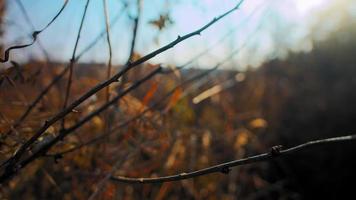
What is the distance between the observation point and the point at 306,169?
277 centimetres

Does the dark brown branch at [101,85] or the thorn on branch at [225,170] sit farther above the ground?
the dark brown branch at [101,85]

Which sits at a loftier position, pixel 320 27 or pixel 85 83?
pixel 320 27

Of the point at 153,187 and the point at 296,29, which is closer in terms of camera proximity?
the point at 153,187

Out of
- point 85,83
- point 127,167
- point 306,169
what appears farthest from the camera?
point 306,169

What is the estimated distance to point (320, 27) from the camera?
396 cm

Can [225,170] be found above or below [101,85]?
below

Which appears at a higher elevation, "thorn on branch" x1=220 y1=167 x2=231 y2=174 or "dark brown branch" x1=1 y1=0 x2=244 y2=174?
"dark brown branch" x1=1 y1=0 x2=244 y2=174

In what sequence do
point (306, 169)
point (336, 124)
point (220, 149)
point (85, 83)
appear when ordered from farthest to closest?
point (336, 124) < point (306, 169) < point (220, 149) < point (85, 83)

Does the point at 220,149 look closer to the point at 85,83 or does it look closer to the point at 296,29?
the point at 85,83

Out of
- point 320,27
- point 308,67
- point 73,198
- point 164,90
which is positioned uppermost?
point 320,27

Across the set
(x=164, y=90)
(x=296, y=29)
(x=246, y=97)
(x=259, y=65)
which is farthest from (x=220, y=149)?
(x=296, y=29)

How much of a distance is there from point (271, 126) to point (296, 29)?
1216mm

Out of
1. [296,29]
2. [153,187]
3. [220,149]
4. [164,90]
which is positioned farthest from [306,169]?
[296,29]

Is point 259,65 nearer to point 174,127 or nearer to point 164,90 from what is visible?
point 164,90
